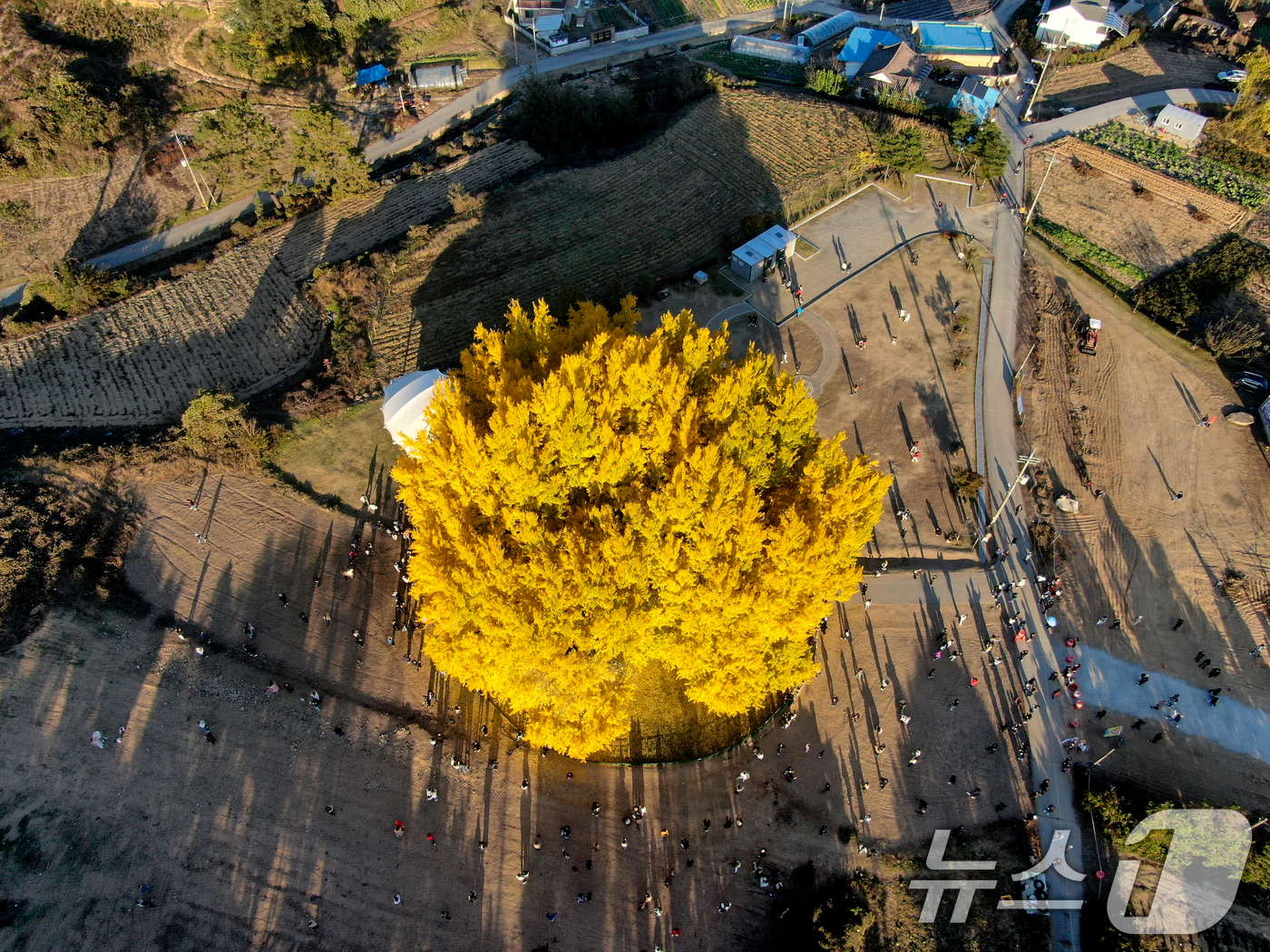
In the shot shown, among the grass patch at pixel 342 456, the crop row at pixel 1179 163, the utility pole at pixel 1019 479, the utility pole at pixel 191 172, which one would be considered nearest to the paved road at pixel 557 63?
the utility pole at pixel 191 172

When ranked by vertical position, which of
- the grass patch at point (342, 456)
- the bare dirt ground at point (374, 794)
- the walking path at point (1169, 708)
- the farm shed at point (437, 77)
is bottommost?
the walking path at point (1169, 708)

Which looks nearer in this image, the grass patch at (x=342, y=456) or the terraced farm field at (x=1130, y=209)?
the grass patch at (x=342, y=456)

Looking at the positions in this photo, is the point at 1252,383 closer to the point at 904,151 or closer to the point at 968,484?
the point at 968,484

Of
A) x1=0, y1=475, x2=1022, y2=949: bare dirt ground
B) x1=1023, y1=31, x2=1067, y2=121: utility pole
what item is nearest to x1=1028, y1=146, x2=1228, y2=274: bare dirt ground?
x1=1023, y1=31, x2=1067, y2=121: utility pole

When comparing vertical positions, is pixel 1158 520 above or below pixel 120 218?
below

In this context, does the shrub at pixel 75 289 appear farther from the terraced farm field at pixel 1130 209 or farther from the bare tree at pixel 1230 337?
the bare tree at pixel 1230 337

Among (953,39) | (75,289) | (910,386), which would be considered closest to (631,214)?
(910,386)

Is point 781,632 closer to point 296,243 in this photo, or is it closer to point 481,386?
point 481,386
